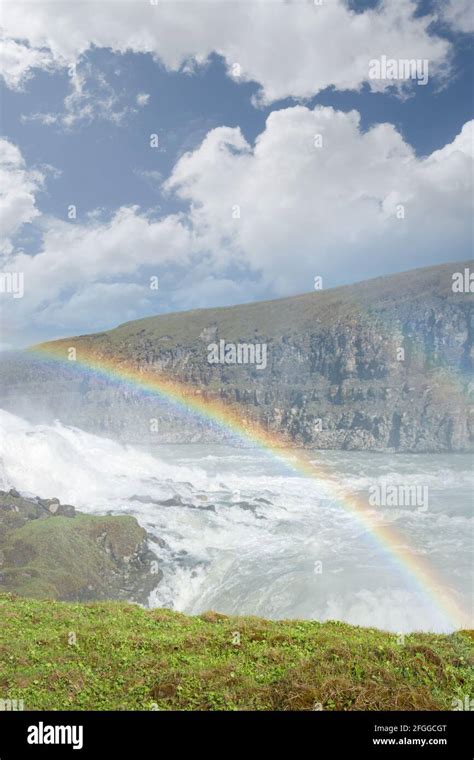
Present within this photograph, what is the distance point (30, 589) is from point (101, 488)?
30.6 m

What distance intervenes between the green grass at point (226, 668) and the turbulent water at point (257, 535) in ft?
74.5

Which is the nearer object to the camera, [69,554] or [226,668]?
[226,668]

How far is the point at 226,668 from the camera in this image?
11.1 metres

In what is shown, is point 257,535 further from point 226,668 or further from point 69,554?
point 226,668

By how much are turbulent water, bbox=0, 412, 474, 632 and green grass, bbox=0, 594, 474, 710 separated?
2271 cm

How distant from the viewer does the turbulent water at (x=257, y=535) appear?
37.0 meters

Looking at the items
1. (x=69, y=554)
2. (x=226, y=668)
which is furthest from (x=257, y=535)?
(x=226, y=668)

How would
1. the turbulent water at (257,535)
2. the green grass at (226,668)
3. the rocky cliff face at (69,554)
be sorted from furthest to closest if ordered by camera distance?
the turbulent water at (257,535) → the rocky cliff face at (69,554) → the green grass at (226,668)

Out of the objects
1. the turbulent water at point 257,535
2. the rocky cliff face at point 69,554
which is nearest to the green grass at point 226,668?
the rocky cliff face at point 69,554

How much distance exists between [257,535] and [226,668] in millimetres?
42990

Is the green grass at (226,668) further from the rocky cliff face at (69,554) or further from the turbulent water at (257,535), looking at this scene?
the turbulent water at (257,535)

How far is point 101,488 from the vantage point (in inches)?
2405
